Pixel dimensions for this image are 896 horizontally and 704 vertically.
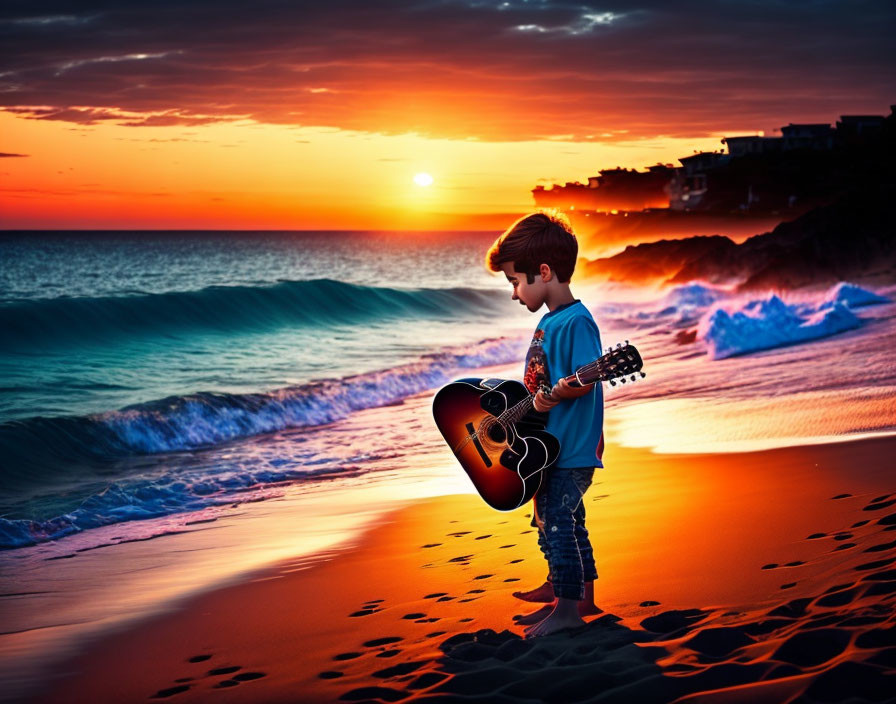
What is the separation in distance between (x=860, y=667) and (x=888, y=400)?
17.7 ft

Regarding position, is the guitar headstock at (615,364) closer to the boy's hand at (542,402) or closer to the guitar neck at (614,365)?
the guitar neck at (614,365)

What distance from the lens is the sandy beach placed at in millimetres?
2979

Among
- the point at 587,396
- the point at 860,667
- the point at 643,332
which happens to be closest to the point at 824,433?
the point at 587,396

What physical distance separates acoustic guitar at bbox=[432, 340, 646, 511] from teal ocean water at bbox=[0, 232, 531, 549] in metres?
4.13

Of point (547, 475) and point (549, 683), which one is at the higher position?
point (547, 475)

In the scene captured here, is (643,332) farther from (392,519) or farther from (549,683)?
A: (549,683)

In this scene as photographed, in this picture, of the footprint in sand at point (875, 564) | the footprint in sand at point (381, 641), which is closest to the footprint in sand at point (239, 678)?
the footprint in sand at point (381, 641)

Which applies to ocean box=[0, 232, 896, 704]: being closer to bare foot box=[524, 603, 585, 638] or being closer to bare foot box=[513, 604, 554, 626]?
A: bare foot box=[513, 604, 554, 626]

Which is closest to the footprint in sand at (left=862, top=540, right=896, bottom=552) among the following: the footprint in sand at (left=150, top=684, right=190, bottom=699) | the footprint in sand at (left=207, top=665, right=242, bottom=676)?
the footprint in sand at (left=207, top=665, right=242, bottom=676)

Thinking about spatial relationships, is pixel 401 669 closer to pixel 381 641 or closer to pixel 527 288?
pixel 381 641

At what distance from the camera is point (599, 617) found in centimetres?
361

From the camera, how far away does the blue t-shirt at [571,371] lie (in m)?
3.58

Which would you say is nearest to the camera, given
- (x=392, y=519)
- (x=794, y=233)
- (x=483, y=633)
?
(x=483, y=633)

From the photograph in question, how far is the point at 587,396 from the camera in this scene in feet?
12.0
